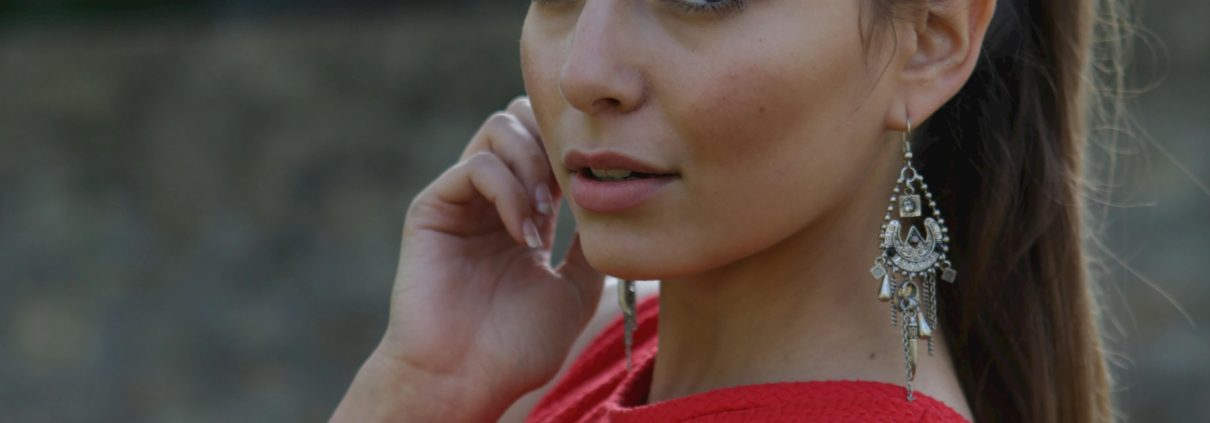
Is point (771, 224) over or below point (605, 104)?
below

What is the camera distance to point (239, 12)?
6.59m

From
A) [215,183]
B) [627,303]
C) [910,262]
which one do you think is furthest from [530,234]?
[215,183]

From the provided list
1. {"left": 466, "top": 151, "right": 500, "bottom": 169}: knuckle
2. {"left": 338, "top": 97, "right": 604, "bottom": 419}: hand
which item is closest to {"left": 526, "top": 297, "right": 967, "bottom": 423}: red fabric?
{"left": 338, "top": 97, "right": 604, "bottom": 419}: hand

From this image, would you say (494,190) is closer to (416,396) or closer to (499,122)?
(499,122)

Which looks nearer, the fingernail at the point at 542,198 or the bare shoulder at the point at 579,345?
the fingernail at the point at 542,198

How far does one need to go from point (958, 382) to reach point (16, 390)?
4865mm

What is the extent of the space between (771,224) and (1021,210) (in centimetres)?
46

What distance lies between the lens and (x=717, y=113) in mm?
1827

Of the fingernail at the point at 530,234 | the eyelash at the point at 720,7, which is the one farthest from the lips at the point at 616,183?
the fingernail at the point at 530,234

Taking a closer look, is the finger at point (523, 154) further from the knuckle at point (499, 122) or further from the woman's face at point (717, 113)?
the woman's face at point (717, 113)

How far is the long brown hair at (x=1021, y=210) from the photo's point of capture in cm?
217

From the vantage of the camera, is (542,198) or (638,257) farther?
(542,198)

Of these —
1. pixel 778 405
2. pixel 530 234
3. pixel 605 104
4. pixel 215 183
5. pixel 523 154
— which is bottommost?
pixel 215 183

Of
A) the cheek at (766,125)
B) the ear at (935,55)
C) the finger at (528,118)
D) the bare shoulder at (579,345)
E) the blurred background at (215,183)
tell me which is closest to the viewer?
the cheek at (766,125)
